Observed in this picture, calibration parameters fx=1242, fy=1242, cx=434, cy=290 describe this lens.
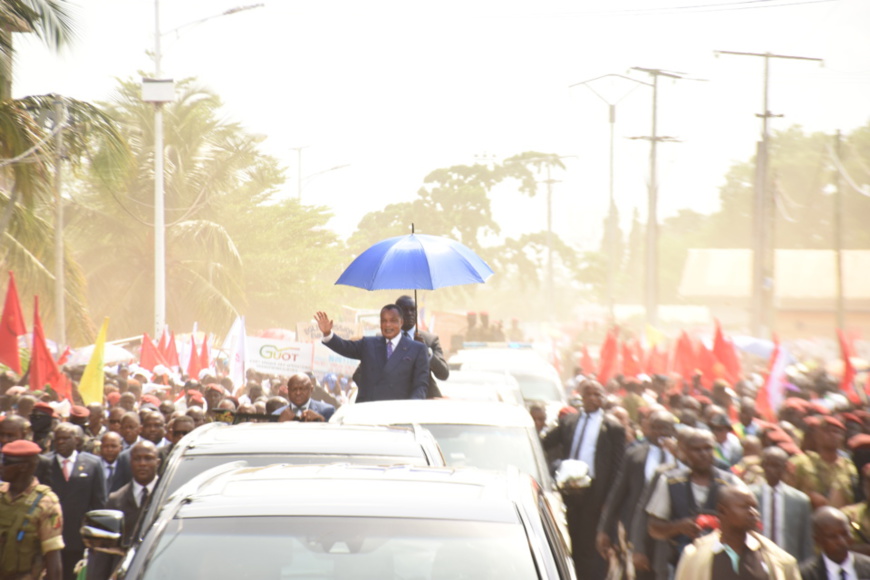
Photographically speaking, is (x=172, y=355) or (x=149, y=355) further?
(x=172, y=355)

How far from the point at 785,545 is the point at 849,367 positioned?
9.46m

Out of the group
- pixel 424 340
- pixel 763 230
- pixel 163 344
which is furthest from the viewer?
pixel 763 230

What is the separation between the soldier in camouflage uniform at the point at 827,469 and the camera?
803 cm

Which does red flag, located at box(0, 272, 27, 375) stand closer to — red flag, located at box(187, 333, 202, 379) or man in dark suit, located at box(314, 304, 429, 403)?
red flag, located at box(187, 333, 202, 379)

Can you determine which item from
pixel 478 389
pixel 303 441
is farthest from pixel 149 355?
pixel 303 441

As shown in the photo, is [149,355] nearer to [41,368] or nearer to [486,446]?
[41,368]

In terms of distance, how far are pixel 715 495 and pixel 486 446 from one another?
1774mm

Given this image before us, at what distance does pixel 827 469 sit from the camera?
26.7 ft

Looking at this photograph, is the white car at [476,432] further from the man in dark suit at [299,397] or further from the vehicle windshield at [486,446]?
the man in dark suit at [299,397]

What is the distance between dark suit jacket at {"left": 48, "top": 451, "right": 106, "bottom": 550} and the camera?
374 inches

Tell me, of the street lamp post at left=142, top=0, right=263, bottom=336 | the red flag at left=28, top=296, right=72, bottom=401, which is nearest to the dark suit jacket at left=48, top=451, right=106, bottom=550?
the red flag at left=28, top=296, right=72, bottom=401

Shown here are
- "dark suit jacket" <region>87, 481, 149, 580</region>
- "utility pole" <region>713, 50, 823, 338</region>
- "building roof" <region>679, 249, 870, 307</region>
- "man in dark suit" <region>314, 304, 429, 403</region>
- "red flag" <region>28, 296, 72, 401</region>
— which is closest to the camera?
"dark suit jacket" <region>87, 481, 149, 580</region>

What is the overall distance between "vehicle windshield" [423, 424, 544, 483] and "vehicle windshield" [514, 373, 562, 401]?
931 cm

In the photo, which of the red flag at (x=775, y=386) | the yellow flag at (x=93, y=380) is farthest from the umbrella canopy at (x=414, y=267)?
the yellow flag at (x=93, y=380)
